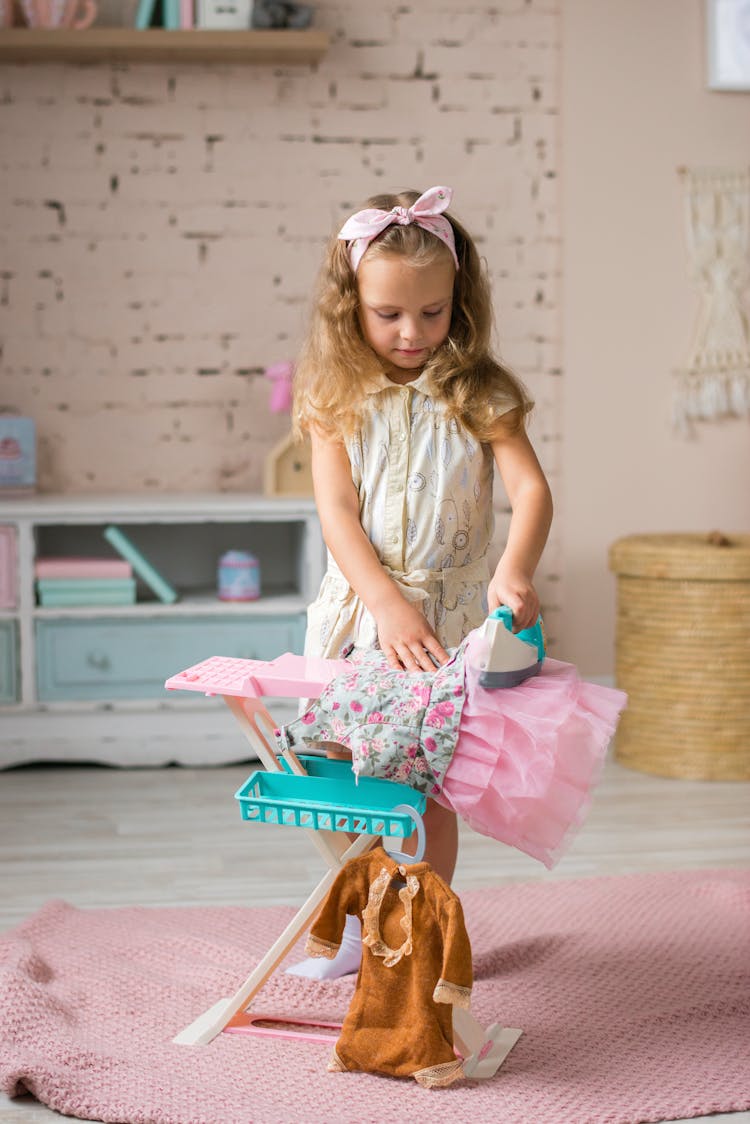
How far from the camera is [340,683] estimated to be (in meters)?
1.54

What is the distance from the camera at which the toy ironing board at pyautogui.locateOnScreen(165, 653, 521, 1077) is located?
1480 millimetres

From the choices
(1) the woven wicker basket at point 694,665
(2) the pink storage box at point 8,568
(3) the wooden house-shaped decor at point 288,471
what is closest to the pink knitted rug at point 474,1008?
(1) the woven wicker basket at point 694,665

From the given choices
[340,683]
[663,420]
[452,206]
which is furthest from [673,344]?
[340,683]

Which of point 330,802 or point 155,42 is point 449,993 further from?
point 155,42

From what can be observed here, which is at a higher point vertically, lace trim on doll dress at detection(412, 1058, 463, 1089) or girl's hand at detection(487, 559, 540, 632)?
girl's hand at detection(487, 559, 540, 632)

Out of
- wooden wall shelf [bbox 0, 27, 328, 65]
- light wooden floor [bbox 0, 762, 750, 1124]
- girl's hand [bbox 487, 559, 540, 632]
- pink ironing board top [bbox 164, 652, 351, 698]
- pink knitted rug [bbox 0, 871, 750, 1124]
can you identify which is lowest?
light wooden floor [bbox 0, 762, 750, 1124]

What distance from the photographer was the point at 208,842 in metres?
2.45

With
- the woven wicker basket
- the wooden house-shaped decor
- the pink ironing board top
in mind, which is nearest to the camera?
the pink ironing board top

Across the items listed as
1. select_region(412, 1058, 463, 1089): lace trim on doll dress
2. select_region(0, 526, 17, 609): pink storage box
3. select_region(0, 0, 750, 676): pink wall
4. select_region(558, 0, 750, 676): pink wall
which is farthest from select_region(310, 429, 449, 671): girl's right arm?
select_region(558, 0, 750, 676): pink wall

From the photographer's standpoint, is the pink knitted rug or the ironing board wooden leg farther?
the ironing board wooden leg

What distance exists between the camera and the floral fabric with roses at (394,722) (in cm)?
148

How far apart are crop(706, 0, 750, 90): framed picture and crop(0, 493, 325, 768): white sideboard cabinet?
5.13 ft

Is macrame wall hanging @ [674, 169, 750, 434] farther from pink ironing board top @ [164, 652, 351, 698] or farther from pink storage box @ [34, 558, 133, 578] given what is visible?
pink ironing board top @ [164, 652, 351, 698]

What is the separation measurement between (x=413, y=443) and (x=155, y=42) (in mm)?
1746
